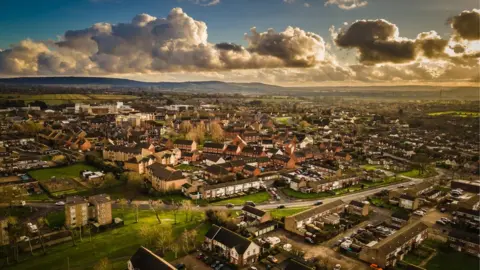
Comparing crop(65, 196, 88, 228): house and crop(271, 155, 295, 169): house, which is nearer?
crop(65, 196, 88, 228): house

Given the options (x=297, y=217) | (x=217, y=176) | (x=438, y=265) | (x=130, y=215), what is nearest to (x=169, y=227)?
(x=130, y=215)

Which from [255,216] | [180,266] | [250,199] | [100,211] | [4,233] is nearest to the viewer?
[180,266]

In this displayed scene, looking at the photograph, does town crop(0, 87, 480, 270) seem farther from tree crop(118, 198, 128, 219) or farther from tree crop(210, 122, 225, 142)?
tree crop(210, 122, 225, 142)

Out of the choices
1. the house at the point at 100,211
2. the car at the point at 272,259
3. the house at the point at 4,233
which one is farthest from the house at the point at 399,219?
the house at the point at 4,233

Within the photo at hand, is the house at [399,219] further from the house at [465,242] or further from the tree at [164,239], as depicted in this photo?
the tree at [164,239]

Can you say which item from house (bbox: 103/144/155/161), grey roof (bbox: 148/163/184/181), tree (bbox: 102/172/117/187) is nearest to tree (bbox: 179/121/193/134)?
house (bbox: 103/144/155/161)

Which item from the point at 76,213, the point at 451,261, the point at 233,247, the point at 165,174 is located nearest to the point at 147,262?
the point at 233,247

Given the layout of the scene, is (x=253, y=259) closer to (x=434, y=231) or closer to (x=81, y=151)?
(x=434, y=231)

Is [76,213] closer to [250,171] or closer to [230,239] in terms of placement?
[230,239]
